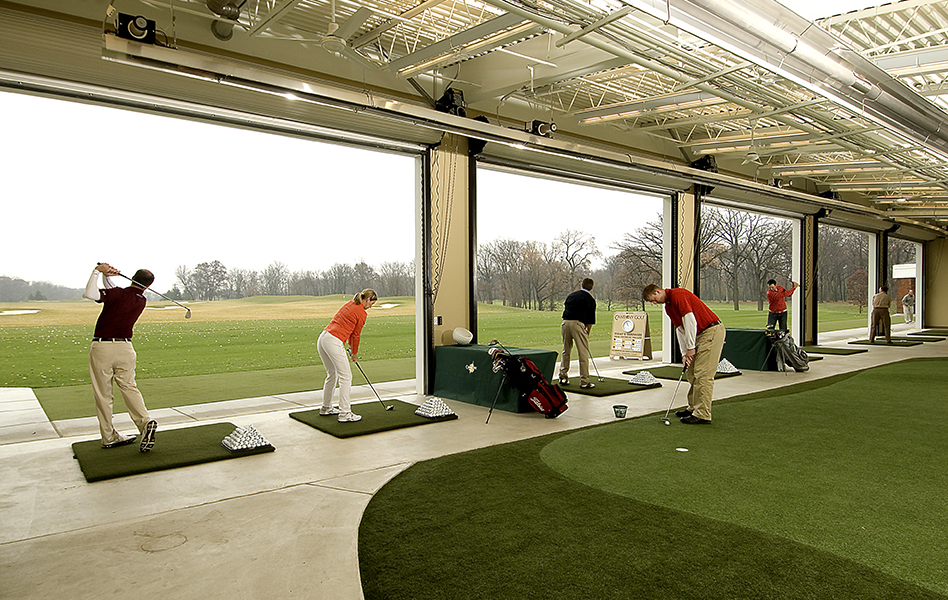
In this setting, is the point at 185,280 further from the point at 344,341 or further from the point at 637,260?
the point at 637,260

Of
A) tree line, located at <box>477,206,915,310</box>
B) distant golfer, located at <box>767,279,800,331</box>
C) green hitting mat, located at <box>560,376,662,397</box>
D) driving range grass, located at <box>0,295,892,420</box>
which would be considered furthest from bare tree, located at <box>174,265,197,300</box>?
distant golfer, located at <box>767,279,800,331</box>

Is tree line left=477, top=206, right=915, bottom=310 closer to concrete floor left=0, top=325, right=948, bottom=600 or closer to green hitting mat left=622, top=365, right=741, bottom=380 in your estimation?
green hitting mat left=622, top=365, right=741, bottom=380

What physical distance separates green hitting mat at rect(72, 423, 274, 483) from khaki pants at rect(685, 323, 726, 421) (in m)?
4.49

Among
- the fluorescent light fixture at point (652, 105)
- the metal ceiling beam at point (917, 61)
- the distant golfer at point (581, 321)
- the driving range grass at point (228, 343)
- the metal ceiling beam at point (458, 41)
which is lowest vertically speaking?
the driving range grass at point (228, 343)

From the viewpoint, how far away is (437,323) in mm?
8914

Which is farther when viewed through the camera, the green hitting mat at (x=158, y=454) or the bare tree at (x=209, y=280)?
the bare tree at (x=209, y=280)

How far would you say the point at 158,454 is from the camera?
211 inches

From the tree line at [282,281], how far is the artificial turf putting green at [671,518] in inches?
620

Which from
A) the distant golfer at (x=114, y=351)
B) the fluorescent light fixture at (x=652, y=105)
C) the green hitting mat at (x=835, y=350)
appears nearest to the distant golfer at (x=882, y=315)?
the green hitting mat at (x=835, y=350)

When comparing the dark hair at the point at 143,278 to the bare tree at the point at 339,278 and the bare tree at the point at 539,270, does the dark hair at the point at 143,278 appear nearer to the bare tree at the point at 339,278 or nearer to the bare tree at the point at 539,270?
the bare tree at the point at 339,278

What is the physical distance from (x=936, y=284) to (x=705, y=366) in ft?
80.3

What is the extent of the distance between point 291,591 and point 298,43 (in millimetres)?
6519

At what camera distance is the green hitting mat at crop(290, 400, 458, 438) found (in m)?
6.32

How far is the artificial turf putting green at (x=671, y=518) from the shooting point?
115 inches
